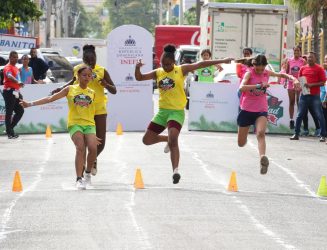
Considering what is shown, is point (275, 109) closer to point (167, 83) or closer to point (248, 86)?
point (248, 86)

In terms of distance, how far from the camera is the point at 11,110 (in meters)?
24.5

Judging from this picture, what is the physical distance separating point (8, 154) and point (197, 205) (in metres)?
8.26

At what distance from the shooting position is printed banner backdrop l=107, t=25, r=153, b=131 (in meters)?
26.2

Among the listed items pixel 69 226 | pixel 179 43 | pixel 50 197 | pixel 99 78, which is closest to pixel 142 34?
pixel 99 78

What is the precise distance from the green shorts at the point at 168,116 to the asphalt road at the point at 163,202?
84 cm

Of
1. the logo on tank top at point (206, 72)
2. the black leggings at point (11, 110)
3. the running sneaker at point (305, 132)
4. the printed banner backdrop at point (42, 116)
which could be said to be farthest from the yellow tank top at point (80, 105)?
the logo on tank top at point (206, 72)

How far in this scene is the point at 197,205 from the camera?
1330 cm

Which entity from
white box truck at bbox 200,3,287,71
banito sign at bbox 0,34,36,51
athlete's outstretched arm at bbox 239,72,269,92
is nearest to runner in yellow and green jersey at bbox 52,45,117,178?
athlete's outstretched arm at bbox 239,72,269,92

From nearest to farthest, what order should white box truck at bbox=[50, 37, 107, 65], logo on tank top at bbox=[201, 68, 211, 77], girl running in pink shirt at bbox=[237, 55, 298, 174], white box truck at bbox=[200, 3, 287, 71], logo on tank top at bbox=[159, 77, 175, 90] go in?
1. logo on tank top at bbox=[159, 77, 175, 90]
2. girl running in pink shirt at bbox=[237, 55, 298, 174]
3. logo on tank top at bbox=[201, 68, 211, 77]
4. white box truck at bbox=[200, 3, 287, 71]
5. white box truck at bbox=[50, 37, 107, 65]

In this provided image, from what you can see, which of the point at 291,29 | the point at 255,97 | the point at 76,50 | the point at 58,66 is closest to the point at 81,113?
the point at 255,97

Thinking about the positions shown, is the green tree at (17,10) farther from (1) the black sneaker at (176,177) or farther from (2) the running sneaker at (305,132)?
(1) the black sneaker at (176,177)

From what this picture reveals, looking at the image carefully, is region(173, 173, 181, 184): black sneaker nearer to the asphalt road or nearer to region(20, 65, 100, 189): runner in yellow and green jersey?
the asphalt road

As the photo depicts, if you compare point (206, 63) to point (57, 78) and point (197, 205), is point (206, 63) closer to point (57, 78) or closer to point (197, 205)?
point (197, 205)

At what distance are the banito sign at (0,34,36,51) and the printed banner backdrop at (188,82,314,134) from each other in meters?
18.8
